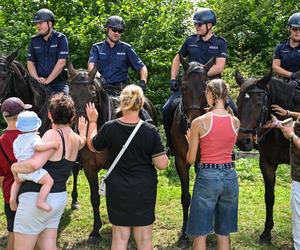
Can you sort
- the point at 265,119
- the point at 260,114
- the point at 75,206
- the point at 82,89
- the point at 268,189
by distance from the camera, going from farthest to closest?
1. the point at 75,206
2. the point at 268,189
3. the point at 82,89
4. the point at 265,119
5. the point at 260,114

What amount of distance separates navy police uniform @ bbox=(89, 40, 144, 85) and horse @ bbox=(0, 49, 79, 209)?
1.05 metres

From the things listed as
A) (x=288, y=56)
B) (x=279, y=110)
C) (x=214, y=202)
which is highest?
(x=288, y=56)

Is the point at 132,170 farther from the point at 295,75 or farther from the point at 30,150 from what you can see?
the point at 295,75

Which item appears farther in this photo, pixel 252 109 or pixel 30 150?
pixel 252 109

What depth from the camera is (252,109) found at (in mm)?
5684

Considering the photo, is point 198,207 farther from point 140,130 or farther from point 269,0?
point 269,0

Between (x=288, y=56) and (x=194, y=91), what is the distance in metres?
1.93

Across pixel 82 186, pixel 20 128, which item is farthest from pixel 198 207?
pixel 82 186

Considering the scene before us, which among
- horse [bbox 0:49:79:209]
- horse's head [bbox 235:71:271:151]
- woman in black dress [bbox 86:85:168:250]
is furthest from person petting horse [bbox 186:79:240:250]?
horse [bbox 0:49:79:209]

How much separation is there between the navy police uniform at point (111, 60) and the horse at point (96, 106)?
2.95ft

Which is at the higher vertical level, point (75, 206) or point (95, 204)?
point (95, 204)

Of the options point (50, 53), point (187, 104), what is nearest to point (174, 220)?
point (187, 104)

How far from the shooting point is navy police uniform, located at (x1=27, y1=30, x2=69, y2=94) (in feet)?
24.8

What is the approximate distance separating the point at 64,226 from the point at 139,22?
8114 mm
